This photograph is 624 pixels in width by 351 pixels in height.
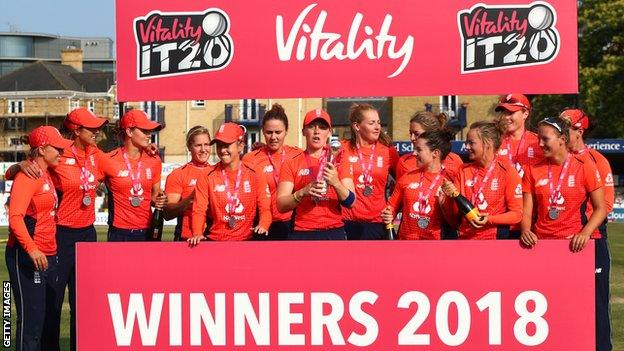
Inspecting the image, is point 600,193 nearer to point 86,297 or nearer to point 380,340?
point 380,340

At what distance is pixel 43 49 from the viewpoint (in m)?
138

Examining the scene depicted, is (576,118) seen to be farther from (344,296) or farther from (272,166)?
(344,296)

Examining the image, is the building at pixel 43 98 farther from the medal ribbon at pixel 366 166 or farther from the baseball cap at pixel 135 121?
the medal ribbon at pixel 366 166

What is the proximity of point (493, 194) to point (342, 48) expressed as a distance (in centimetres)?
147

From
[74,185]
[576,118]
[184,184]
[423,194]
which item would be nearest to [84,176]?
[74,185]

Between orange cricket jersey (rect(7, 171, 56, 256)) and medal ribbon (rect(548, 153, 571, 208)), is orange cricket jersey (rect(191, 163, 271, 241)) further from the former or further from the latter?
medal ribbon (rect(548, 153, 571, 208))

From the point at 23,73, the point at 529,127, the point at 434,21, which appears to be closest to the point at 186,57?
the point at 434,21

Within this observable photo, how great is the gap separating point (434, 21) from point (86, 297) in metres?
3.02

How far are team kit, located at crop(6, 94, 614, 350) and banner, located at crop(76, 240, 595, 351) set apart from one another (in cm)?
22

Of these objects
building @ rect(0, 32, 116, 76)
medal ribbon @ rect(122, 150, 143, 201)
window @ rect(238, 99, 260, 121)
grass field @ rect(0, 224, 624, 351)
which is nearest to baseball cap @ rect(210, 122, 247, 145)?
medal ribbon @ rect(122, 150, 143, 201)

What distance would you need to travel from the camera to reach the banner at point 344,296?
6.96 metres

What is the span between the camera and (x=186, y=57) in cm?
769

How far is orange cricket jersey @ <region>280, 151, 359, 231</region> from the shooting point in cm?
786

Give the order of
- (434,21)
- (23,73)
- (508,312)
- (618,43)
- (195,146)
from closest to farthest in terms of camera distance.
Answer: (508,312)
(434,21)
(195,146)
(618,43)
(23,73)
